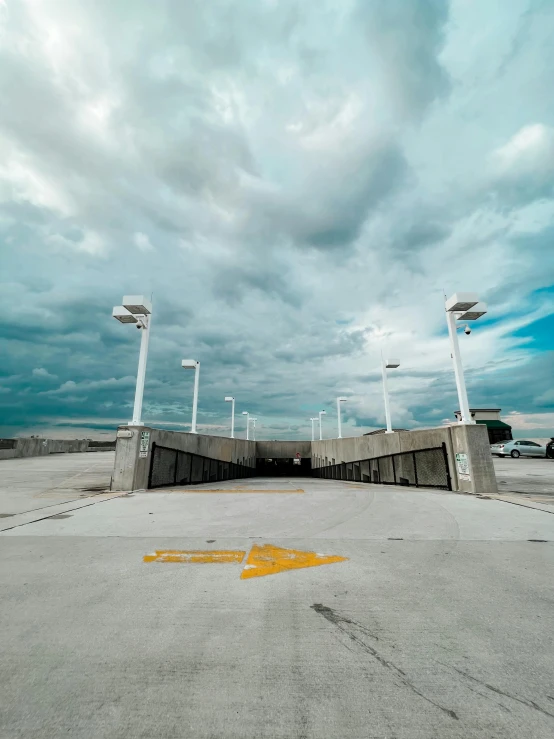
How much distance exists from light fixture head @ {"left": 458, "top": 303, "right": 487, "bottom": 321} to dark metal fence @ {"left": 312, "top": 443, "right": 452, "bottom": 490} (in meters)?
4.43

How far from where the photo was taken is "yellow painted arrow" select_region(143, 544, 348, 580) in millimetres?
3906

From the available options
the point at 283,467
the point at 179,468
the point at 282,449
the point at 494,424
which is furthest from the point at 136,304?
the point at 494,424

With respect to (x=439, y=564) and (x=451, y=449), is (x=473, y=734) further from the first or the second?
(x=451, y=449)

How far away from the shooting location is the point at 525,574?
3.71m

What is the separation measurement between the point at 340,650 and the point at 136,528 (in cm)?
434

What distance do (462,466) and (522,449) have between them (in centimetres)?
2306

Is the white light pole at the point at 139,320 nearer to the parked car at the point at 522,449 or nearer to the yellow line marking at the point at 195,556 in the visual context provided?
the yellow line marking at the point at 195,556

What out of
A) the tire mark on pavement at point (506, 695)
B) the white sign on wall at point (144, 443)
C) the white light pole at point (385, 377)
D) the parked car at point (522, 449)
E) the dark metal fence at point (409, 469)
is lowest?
the tire mark on pavement at point (506, 695)

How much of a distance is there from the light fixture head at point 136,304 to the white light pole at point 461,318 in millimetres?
10288

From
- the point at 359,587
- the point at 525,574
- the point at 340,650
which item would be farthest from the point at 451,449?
the point at 340,650

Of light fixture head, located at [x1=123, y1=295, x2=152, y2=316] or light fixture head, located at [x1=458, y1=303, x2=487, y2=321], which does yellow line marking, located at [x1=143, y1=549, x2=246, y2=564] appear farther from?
light fixture head, located at [x1=458, y1=303, x2=487, y2=321]

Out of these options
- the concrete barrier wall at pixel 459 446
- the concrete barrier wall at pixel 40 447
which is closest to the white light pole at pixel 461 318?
the concrete barrier wall at pixel 459 446

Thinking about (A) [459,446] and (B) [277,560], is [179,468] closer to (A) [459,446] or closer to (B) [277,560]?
(A) [459,446]

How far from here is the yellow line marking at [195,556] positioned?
4148 mm
